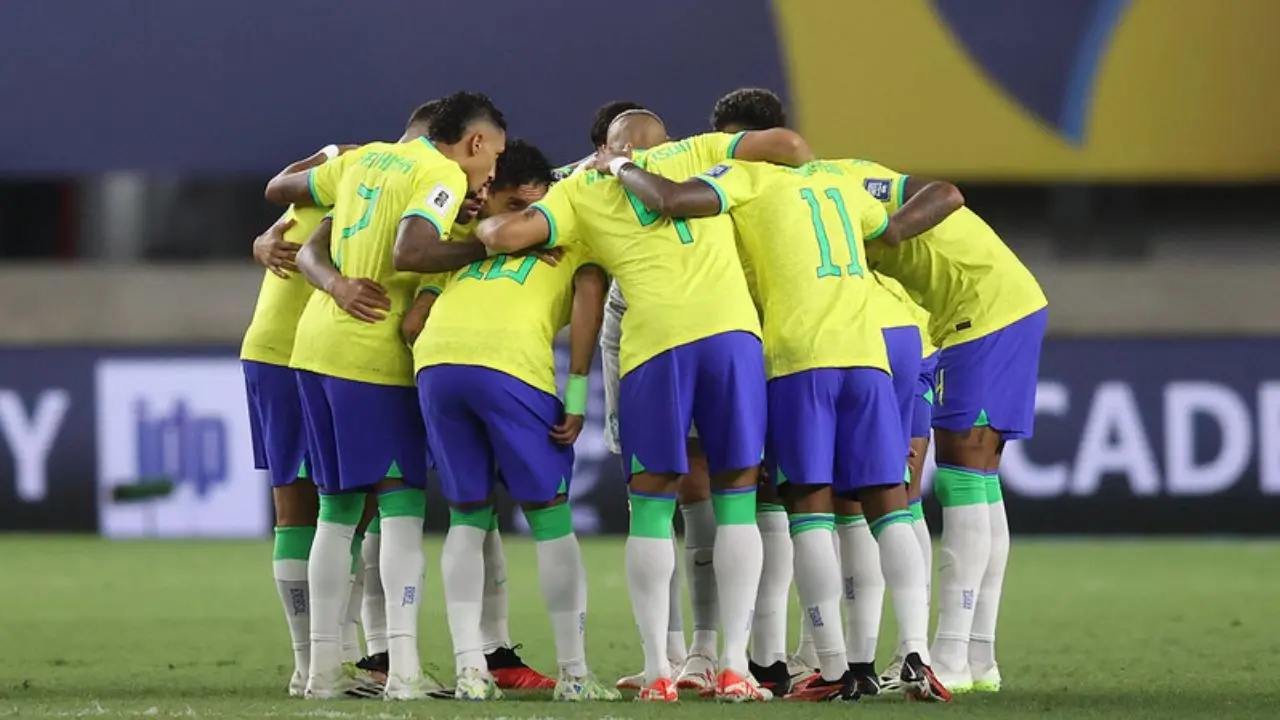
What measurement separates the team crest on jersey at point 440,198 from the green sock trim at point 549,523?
1.07 meters

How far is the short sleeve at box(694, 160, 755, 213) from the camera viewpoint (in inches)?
271

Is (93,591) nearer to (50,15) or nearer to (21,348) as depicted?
(21,348)

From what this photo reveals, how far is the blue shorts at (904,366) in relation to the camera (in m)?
7.36

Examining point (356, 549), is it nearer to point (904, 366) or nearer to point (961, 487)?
point (904, 366)

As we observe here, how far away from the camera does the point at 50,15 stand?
52.8 ft

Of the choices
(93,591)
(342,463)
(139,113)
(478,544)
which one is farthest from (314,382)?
(139,113)

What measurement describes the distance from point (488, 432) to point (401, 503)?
44cm

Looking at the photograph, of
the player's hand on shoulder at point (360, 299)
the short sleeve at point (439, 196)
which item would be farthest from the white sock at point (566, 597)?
the short sleeve at point (439, 196)

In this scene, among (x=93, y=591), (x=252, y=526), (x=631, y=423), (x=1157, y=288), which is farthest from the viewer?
(x=1157, y=288)

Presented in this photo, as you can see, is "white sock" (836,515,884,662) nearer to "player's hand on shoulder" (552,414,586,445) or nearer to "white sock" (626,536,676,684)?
"white sock" (626,536,676,684)

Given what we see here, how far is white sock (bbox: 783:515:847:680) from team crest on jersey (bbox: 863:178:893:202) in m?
1.34

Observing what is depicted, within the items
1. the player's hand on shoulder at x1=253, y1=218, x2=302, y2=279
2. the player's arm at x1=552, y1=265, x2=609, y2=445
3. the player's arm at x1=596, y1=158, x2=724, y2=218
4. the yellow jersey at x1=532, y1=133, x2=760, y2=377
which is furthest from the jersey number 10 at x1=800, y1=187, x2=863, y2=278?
the player's hand on shoulder at x1=253, y1=218, x2=302, y2=279

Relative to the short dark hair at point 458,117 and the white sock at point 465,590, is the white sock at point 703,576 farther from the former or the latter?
the short dark hair at point 458,117

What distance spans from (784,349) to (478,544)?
1225mm
